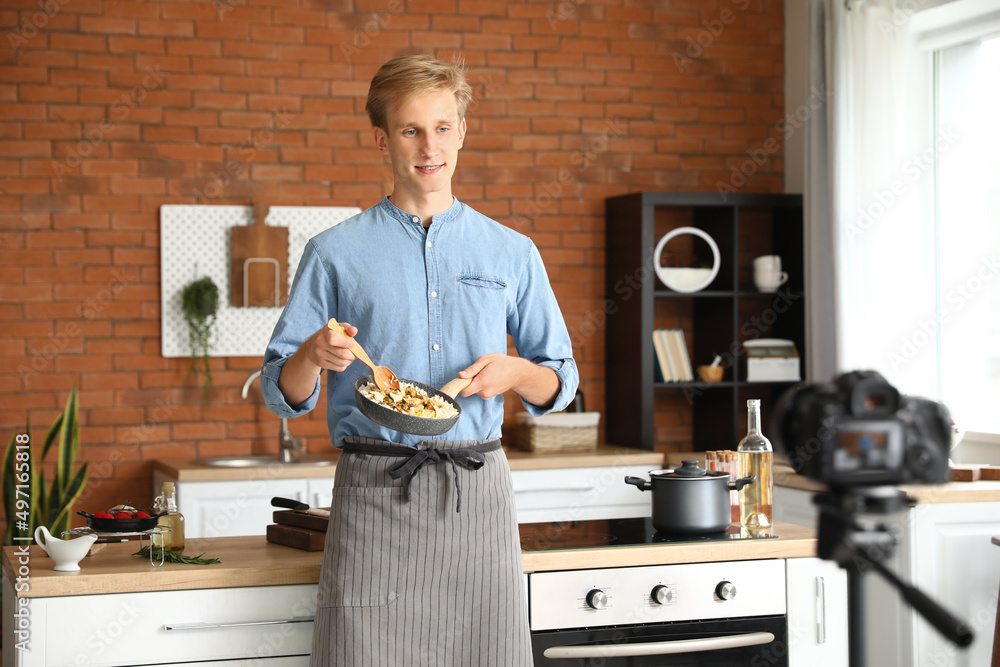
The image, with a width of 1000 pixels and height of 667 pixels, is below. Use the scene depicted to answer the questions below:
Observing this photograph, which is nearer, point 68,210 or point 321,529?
point 321,529

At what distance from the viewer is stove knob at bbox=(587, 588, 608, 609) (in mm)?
2227

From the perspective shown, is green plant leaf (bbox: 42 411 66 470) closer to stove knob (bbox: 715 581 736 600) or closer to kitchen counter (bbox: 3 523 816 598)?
kitchen counter (bbox: 3 523 816 598)

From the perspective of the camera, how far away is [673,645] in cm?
223

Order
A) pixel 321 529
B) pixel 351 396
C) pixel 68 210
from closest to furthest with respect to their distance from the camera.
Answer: pixel 351 396 → pixel 321 529 → pixel 68 210

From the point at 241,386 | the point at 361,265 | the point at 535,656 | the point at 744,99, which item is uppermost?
the point at 744,99

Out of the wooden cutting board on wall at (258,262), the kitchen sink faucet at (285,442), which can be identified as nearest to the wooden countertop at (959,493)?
the kitchen sink faucet at (285,442)

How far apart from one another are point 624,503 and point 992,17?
7.83 feet

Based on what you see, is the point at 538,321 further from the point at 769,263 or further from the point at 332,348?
the point at 769,263

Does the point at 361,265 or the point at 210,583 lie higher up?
the point at 361,265

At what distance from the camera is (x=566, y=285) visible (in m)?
4.71

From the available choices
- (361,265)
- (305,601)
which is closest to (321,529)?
(305,601)

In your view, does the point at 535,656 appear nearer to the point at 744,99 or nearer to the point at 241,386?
the point at 241,386

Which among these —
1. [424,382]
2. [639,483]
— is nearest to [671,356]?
[639,483]

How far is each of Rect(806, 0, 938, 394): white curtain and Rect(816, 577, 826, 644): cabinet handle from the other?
172 cm
